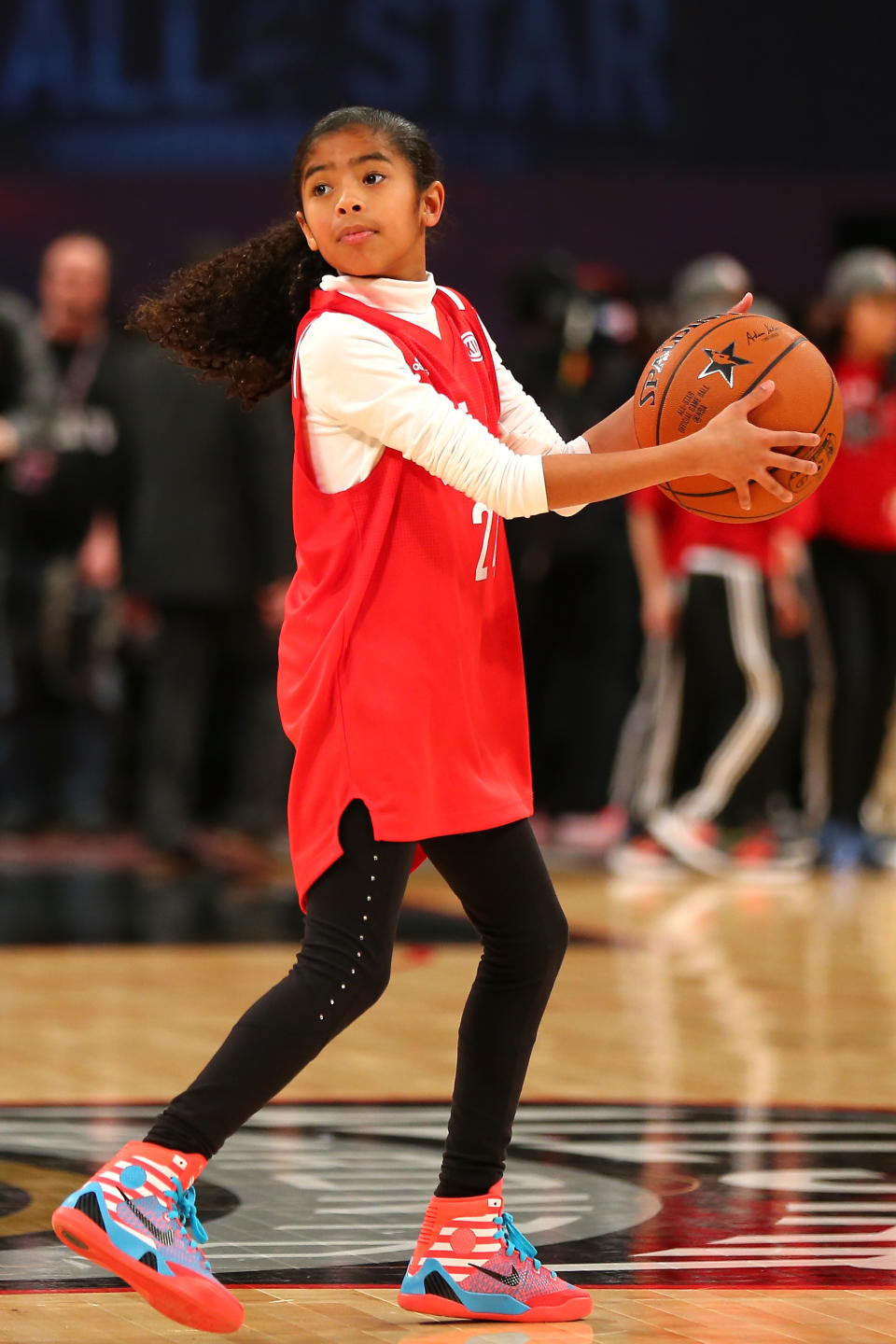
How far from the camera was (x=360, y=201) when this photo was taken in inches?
126

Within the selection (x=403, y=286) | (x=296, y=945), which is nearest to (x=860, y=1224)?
(x=403, y=286)

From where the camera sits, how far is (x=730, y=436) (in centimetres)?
304

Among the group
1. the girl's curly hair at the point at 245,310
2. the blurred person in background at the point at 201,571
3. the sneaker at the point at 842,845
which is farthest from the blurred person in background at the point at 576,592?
the girl's curly hair at the point at 245,310

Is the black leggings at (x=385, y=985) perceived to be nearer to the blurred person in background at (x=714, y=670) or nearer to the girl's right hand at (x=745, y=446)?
the girl's right hand at (x=745, y=446)

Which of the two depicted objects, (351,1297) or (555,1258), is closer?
(351,1297)

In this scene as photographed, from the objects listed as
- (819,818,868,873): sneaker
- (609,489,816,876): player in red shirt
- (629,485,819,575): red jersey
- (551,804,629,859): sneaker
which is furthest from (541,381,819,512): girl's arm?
(551,804,629,859): sneaker

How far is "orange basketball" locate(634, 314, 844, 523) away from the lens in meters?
3.14

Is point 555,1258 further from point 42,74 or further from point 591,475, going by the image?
point 42,74

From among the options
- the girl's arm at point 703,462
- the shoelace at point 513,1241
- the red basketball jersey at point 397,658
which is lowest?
the shoelace at point 513,1241

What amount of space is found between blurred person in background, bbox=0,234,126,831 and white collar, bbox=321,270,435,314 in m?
5.77

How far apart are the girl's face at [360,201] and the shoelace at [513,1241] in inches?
51.7

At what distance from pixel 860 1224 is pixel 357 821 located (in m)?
1.12

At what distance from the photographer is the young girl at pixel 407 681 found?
308cm

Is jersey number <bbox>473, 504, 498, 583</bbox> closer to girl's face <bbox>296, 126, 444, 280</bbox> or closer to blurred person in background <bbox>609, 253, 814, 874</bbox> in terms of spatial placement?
girl's face <bbox>296, 126, 444, 280</bbox>
